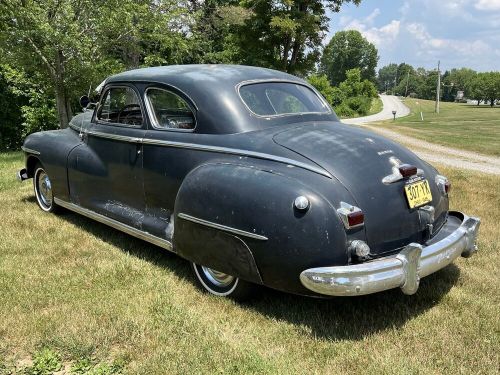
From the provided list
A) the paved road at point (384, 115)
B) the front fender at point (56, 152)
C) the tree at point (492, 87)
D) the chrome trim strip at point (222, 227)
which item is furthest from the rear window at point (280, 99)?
the tree at point (492, 87)

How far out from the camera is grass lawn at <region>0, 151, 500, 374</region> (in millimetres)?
2809

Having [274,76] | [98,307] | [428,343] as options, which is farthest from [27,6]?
[428,343]

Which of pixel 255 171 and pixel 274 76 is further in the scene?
pixel 274 76

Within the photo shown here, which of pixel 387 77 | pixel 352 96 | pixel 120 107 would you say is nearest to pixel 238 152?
pixel 120 107

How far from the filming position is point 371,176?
3.17 meters

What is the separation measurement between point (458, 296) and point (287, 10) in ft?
68.2

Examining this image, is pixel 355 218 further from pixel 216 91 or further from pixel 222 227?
pixel 216 91

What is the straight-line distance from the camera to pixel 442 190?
3.76 meters

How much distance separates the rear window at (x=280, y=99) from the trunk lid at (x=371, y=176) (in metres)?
0.39

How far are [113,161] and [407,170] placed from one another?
261cm

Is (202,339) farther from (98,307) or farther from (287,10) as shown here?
(287,10)

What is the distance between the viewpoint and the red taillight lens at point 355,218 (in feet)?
9.57

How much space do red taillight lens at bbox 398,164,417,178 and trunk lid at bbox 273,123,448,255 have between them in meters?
0.06

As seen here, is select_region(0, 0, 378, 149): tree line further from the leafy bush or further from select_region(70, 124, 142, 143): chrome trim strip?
the leafy bush
